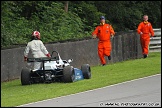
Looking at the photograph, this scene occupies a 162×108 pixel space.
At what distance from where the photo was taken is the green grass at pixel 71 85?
45.8ft

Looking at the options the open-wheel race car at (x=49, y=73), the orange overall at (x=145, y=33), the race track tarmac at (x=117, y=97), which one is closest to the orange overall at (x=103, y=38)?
the orange overall at (x=145, y=33)

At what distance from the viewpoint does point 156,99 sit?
12500 mm

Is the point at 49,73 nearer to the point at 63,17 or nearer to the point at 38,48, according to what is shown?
the point at 38,48

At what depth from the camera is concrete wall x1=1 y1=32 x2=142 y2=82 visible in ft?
66.2

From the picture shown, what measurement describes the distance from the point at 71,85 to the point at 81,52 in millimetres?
7466

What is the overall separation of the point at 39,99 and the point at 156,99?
2626mm

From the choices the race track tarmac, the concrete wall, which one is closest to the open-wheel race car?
the race track tarmac

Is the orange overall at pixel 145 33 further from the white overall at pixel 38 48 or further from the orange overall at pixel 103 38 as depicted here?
the white overall at pixel 38 48

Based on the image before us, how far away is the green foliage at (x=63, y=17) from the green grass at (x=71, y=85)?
18.6 ft

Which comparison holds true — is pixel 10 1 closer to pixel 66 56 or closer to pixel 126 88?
pixel 66 56

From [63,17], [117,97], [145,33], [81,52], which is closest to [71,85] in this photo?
[117,97]

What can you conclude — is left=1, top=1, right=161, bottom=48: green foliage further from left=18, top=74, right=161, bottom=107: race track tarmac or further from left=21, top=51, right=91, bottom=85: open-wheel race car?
left=18, top=74, right=161, bottom=107: race track tarmac

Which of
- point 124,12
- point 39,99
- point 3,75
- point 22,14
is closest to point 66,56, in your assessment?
point 3,75

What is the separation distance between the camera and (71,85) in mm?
16391
